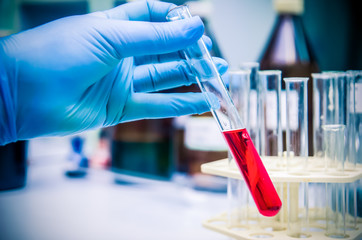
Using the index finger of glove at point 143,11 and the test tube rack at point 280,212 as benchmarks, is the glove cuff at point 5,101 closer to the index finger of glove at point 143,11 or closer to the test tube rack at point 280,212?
the index finger of glove at point 143,11

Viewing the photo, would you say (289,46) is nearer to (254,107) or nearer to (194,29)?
(254,107)

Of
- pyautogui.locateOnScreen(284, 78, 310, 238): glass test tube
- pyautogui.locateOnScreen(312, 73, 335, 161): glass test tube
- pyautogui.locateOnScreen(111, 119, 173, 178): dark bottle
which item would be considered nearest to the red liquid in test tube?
pyautogui.locateOnScreen(284, 78, 310, 238): glass test tube

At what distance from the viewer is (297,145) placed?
692mm

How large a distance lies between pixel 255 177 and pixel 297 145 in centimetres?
21

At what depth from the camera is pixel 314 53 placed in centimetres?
120

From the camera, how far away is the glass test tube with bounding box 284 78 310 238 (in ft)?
2.10

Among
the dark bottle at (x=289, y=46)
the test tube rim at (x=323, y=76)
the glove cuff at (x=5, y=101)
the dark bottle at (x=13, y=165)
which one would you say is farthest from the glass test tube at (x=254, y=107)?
the dark bottle at (x=13, y=165)

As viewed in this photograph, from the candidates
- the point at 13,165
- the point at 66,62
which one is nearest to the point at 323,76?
the point at 66,62

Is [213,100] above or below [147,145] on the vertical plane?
above

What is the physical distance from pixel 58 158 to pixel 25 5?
0.82 metres

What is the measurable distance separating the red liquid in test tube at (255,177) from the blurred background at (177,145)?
0.40 m

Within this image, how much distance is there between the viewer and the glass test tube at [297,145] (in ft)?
2.10

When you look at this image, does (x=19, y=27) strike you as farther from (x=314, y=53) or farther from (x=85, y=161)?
(x=314, y=53)

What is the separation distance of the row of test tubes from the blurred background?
0.31 metres
